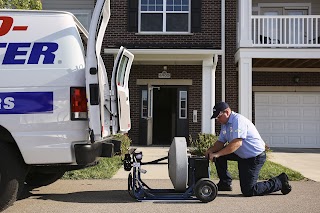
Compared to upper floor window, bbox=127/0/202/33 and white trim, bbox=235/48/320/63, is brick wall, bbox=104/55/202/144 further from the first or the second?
white trim, bbox=235/48/320/63

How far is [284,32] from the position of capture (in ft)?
46.3

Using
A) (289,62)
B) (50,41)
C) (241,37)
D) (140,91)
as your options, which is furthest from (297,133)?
(50,41)

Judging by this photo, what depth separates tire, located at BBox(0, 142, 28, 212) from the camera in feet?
16.5

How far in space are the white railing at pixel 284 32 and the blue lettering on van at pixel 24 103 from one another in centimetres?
1023

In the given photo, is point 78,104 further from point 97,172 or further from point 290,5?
point 290,5

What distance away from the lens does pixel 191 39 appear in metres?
15.4

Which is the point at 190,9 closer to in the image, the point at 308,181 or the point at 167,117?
the point at 167,117

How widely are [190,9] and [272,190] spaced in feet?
33.3

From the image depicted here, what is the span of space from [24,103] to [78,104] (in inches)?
24.6

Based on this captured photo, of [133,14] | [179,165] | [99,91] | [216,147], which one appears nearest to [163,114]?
[133,14]

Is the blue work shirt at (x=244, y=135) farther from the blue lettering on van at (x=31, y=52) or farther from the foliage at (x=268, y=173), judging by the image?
the blue lettering on van at (x=31, y=52)

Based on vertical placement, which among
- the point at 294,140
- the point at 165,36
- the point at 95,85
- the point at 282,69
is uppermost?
the point at 165,36

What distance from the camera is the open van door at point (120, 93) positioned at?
574cm

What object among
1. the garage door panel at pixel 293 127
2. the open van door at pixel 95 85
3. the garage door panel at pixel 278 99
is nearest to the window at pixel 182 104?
the garage door panel at pixel 278 99
